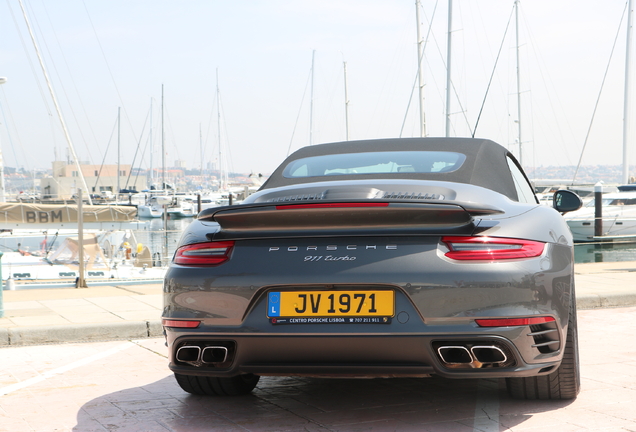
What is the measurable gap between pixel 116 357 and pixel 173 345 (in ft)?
8.32

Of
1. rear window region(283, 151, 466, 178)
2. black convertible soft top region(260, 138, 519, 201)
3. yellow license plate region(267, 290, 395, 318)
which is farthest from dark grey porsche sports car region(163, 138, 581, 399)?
rear window region(283, 151, 466, 178)

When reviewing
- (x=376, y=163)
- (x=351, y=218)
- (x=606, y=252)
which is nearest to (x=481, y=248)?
(x=351, y=218)

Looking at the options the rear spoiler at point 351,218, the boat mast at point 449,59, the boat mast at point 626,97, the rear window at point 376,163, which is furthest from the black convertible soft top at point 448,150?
the boat mast at point 626,97

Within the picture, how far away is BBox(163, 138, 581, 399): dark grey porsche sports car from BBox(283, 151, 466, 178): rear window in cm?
51

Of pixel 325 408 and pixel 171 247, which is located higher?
pixel 325 408

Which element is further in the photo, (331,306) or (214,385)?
(214,385)

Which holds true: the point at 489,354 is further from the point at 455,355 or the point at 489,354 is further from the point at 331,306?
the point at 331,306

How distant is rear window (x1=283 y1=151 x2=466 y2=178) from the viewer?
421 cm

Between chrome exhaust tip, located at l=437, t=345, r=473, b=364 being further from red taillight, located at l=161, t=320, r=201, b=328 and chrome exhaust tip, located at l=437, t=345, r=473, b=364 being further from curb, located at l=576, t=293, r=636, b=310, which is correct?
curb, located at l=576, t=293, r=636, b=310

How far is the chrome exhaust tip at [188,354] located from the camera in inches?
140

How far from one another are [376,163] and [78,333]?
3796mm

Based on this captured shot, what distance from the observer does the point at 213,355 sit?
355 centimetres

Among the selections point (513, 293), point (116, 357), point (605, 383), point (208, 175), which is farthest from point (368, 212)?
point (208, 175)

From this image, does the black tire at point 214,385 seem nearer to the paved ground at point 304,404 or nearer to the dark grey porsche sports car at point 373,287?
the paved ground at point 304,404
